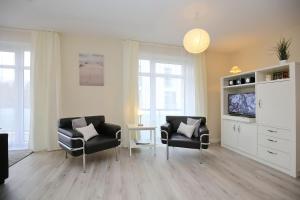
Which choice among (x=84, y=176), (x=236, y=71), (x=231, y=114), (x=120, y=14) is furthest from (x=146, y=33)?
(x=84, y=176)

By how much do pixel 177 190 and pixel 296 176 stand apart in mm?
1962

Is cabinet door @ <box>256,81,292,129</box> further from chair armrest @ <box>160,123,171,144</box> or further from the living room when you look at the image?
chair armrest @ <box>160,123,171,144</box>

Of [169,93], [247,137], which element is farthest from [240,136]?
[169,93]

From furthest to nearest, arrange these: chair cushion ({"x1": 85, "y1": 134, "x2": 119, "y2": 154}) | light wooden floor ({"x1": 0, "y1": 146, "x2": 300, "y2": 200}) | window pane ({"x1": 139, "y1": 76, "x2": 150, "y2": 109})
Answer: window pane ({"x1": 139, "y1": 76, "x2": 150, "y2": 109}), chair cushion ({"x1": 85, "y1": 134, "x2": 119, "y2": 154}), light wooden floor ({"x1": 0, "y1": 146, "x2": 300, "y2": 200})

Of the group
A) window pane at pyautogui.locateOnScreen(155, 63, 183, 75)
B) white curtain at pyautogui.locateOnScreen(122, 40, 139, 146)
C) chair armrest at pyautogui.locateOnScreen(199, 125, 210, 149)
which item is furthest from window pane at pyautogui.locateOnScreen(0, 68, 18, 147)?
chair armrest at pyautogui.locateOnScreen(199, 125, 210, 149)

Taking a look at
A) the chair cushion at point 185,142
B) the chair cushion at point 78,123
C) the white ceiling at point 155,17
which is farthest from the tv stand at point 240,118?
the chair cushion at point 78,123

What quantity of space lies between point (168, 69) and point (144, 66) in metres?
0.71

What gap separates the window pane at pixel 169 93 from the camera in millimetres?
4823

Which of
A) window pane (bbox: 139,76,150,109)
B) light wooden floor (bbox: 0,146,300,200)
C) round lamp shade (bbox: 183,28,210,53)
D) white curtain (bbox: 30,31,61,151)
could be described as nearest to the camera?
light wooden floor (bbox: 0,146,300,200)

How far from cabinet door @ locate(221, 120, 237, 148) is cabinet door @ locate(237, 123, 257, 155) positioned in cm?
15

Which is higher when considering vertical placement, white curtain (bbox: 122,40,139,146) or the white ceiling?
the white ceiling

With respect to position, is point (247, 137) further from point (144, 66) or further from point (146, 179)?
point (144, 66)

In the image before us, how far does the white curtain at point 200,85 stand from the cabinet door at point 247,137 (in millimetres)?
1174

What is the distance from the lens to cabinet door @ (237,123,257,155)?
3.47 meters
